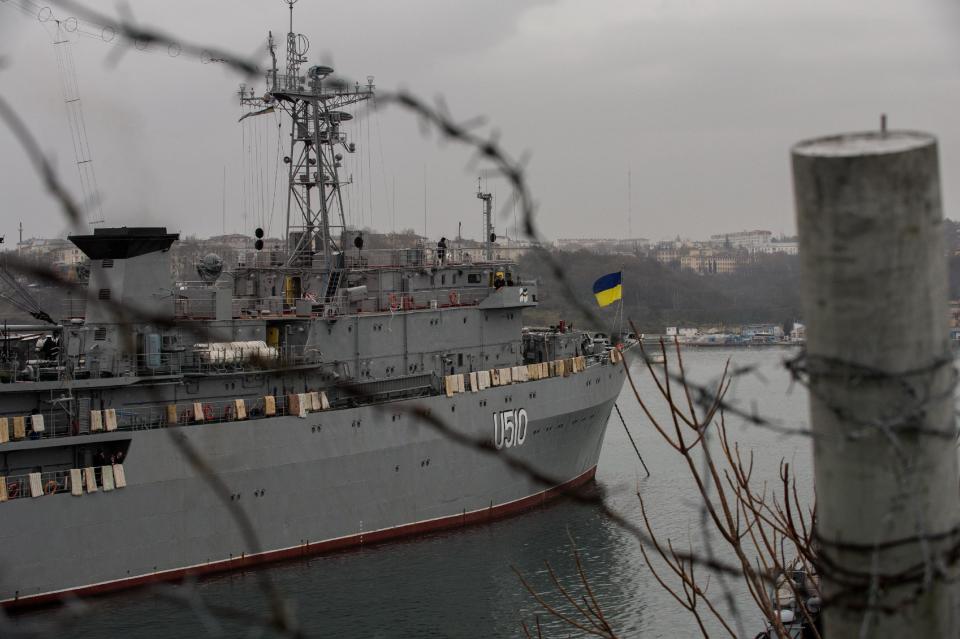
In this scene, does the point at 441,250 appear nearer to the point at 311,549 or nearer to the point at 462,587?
the point at 311,549

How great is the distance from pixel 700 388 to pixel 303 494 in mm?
17660

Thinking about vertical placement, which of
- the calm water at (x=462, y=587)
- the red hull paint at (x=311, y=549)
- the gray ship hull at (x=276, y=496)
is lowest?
the calm water at (x=462, y=587)

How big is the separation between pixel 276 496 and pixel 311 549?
129 centimetres

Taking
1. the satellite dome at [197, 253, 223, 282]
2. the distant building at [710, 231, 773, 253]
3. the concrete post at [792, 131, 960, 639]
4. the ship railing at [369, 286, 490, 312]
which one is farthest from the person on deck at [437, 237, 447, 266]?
the distant building at [710, 231, 773, 253]

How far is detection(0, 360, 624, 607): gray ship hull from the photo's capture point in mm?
16328

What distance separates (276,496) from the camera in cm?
1881

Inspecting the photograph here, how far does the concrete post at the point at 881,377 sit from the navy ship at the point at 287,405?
37.7 ft

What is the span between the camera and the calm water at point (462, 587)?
15.4 metres

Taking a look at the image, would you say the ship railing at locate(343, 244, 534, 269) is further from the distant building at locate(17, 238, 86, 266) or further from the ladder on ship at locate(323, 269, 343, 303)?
the distant building at locate(17, 238, 86, 266)

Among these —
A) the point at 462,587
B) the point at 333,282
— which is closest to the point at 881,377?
the point at 462,587

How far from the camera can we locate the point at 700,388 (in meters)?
2.20

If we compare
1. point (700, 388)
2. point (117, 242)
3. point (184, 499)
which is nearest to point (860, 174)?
point (700, 388)

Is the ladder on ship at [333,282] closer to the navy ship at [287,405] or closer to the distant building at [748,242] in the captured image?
the navy ship at [287,405]

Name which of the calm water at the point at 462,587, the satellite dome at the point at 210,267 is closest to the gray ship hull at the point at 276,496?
the calm water at the point at 462,587
